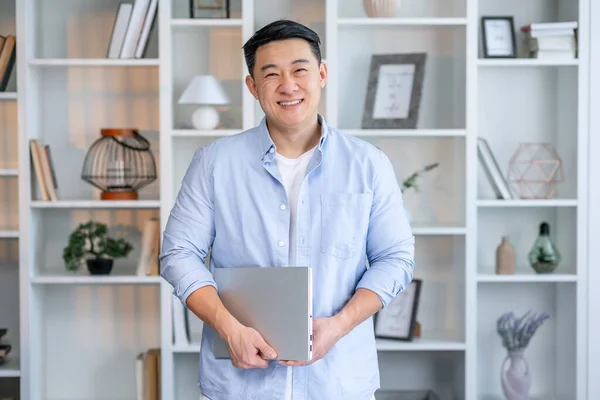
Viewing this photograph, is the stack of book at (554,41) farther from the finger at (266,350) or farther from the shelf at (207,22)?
the finger at (266,350)

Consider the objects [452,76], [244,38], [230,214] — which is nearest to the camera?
[230,214]

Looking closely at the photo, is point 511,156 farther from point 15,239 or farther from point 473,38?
point 15,239

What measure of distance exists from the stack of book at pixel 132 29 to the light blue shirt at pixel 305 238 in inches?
69.3

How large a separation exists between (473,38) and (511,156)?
0.59 m

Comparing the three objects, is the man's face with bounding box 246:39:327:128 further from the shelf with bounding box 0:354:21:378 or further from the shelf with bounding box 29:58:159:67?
the shelf with bounding box 0:354:21:378

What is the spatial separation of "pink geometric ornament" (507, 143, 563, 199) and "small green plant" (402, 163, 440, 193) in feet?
1.07

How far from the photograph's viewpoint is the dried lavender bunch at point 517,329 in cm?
350

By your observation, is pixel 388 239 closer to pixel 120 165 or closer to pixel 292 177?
pixel 292 177

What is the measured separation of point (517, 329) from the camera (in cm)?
352

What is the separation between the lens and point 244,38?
344 centimetres

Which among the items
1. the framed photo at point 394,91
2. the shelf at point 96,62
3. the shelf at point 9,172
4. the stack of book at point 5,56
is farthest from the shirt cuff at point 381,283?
the stack of book at point 5,56

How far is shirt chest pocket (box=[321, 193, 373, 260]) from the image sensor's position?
179 centimetres

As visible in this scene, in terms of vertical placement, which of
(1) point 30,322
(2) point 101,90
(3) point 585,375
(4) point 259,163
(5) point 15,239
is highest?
(2) point 101,90

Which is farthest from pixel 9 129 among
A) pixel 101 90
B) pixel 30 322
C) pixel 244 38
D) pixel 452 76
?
pixel 452 76
